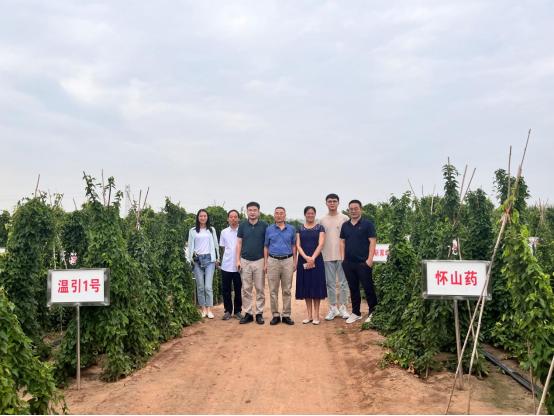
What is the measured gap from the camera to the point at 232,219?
799 cm

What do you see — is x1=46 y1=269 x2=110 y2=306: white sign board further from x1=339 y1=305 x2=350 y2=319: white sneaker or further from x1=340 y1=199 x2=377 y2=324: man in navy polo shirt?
x1=339 y1=305 x2=350 y2=319: white sneaker

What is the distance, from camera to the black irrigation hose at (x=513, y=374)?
181 inches

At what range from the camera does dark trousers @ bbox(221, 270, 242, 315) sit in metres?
7.85

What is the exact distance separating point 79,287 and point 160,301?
1.92 m

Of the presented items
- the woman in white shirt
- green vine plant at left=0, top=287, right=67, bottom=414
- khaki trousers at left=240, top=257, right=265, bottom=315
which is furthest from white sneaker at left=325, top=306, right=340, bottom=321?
green vine plant at left=0, top=287, right=67, bottom=414

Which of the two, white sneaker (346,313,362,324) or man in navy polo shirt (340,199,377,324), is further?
white sneaker (346,313,362,324)

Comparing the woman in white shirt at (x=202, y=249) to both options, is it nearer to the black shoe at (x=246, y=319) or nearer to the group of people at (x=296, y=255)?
the group of people at (x=296, y=255)

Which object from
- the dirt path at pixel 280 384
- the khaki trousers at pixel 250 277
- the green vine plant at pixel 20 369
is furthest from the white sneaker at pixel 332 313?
the green vine plant at pixel 20 369

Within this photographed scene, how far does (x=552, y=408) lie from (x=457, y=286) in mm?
1295

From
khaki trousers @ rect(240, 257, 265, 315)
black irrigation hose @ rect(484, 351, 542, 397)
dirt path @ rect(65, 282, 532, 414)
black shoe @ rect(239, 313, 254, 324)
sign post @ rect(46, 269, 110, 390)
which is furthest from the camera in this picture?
black shoe @ rect(239, 313, 254, 324)

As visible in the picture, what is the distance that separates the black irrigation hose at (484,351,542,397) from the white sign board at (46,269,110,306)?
4375 millimetres

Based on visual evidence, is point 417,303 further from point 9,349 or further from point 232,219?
point 9,349

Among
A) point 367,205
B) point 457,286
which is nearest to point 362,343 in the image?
point 457,286

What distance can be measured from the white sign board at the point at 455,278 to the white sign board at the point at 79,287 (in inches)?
133
